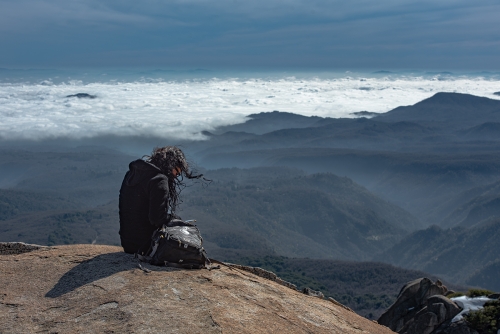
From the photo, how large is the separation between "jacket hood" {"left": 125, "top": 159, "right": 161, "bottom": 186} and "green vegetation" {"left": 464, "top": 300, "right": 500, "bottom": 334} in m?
11.1

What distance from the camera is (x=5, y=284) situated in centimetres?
1177

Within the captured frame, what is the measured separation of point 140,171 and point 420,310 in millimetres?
11793

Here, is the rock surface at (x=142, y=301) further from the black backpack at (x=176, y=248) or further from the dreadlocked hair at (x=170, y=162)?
the dreadlocked hair at (x=170, y=162)

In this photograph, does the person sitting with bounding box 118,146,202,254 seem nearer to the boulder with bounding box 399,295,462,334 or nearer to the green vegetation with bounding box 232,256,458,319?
the boulder with bounding box 399,295,462,334

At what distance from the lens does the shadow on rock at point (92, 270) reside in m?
11.4

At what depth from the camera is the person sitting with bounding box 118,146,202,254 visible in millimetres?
12500

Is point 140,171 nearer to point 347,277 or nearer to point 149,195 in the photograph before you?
point 149,195

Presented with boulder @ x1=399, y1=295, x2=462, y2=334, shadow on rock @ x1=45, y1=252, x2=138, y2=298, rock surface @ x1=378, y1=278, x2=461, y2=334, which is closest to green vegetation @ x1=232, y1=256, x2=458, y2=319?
rock surface @ x1=378, y1=278, x2=461, y2=334

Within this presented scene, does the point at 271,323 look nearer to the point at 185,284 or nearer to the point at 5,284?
the point at 185,284

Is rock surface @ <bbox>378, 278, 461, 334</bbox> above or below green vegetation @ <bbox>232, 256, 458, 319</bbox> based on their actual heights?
above

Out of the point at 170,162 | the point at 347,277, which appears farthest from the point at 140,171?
the point at 347,277

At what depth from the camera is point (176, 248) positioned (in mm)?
12422

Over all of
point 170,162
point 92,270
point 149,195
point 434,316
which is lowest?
point 434,316

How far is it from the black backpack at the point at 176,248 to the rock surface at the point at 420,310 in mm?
8724
